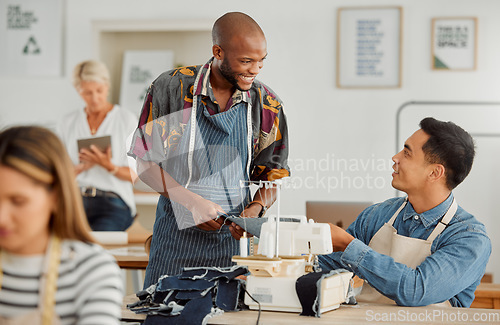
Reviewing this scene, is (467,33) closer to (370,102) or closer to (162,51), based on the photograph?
(370,102)

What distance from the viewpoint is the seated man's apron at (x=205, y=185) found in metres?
2.03

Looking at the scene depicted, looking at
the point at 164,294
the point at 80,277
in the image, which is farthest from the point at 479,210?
the point at 80,277

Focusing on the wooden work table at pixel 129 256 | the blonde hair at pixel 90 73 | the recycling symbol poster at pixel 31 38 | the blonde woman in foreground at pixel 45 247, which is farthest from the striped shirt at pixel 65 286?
the recycling symbol poster at pixel 31 38

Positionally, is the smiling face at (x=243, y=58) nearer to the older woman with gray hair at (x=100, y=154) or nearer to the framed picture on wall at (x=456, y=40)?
the older woman with gray hair at (x=100, y=154)

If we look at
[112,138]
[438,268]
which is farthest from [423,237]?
[112,138]

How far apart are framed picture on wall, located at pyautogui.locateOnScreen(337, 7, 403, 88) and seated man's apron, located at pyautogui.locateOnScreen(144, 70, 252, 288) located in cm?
248

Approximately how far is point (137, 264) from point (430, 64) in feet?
8.73

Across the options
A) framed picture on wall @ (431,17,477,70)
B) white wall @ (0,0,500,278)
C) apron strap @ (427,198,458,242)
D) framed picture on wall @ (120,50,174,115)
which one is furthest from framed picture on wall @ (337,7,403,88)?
apron strap @ (427,198,458,242)

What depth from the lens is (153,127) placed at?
6.89 feet

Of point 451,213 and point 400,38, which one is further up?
point 400,38

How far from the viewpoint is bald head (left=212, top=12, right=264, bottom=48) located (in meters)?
2.00

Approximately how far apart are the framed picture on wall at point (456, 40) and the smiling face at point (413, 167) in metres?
2.54

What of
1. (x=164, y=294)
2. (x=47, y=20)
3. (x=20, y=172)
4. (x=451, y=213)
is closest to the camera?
(x=20, y=172)

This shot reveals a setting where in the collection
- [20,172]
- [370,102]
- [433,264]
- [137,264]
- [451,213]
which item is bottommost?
[137,264]
